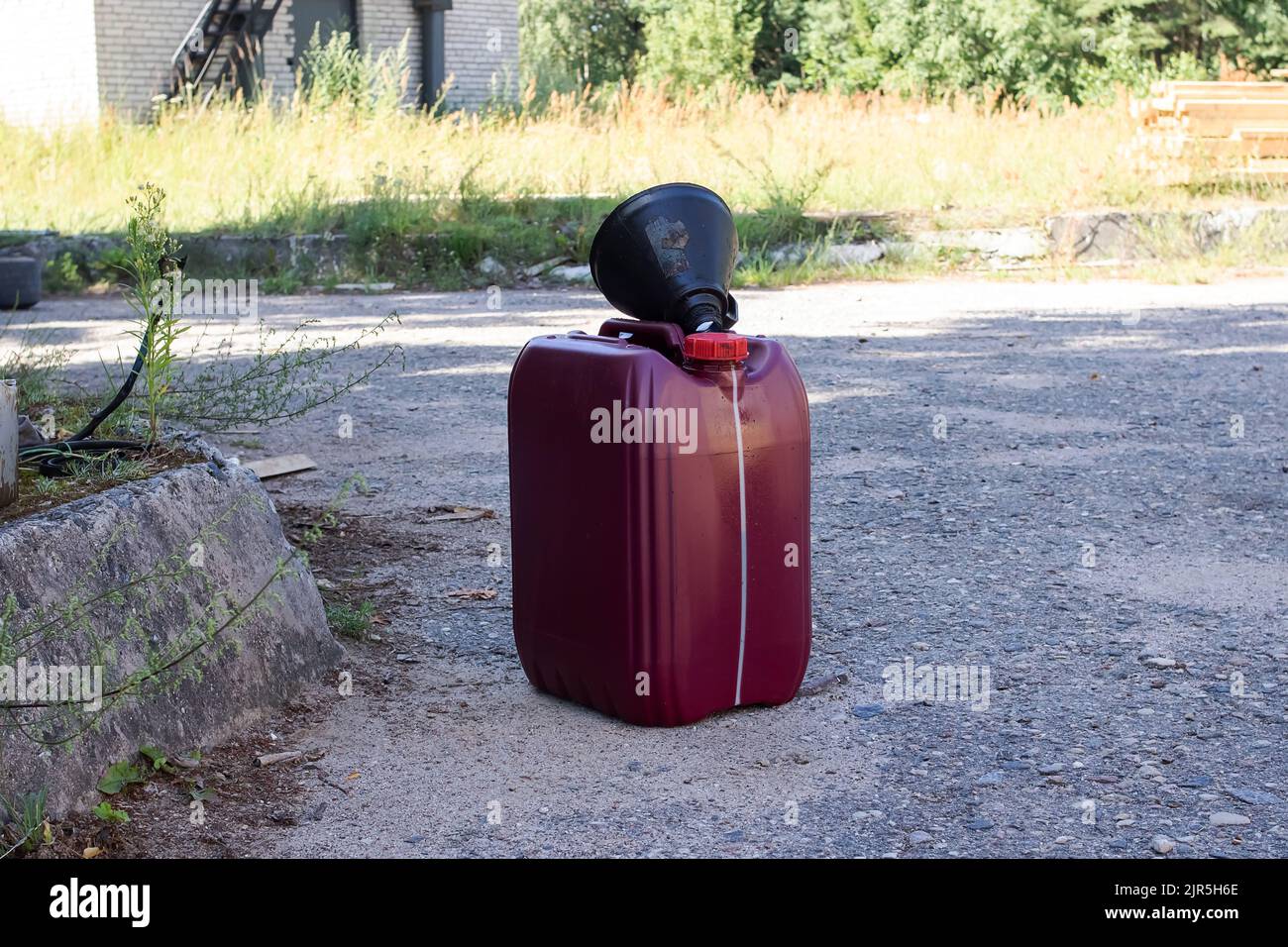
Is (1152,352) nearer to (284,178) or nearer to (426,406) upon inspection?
(426,406)

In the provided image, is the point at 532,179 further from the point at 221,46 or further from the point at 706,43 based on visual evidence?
the point at 706,43

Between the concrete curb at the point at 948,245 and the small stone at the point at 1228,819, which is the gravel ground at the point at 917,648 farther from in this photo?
the concrete curb at the point at 948,245

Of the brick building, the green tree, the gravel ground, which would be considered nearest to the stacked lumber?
the gravel ground

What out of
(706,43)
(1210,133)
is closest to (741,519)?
(1210,133)

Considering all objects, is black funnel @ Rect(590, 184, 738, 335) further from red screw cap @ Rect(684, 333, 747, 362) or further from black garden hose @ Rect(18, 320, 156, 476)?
black garden hose @ Rect(18, 320, 156, 476)

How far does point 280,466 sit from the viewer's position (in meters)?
5.02

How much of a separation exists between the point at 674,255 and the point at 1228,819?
5.08 feet

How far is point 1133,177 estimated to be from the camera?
12.5 meters

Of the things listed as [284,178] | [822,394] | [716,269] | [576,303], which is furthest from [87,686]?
[284,178]

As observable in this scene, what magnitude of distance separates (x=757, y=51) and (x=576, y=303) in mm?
24967

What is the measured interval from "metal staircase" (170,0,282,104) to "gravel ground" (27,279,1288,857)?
43.5ft

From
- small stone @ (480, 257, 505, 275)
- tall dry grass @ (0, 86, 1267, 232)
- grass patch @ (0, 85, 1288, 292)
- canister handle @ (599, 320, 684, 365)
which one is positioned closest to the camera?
canister handle @ (599, 320, 684, 365)

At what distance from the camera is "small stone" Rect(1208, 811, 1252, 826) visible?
2385 millimetres
